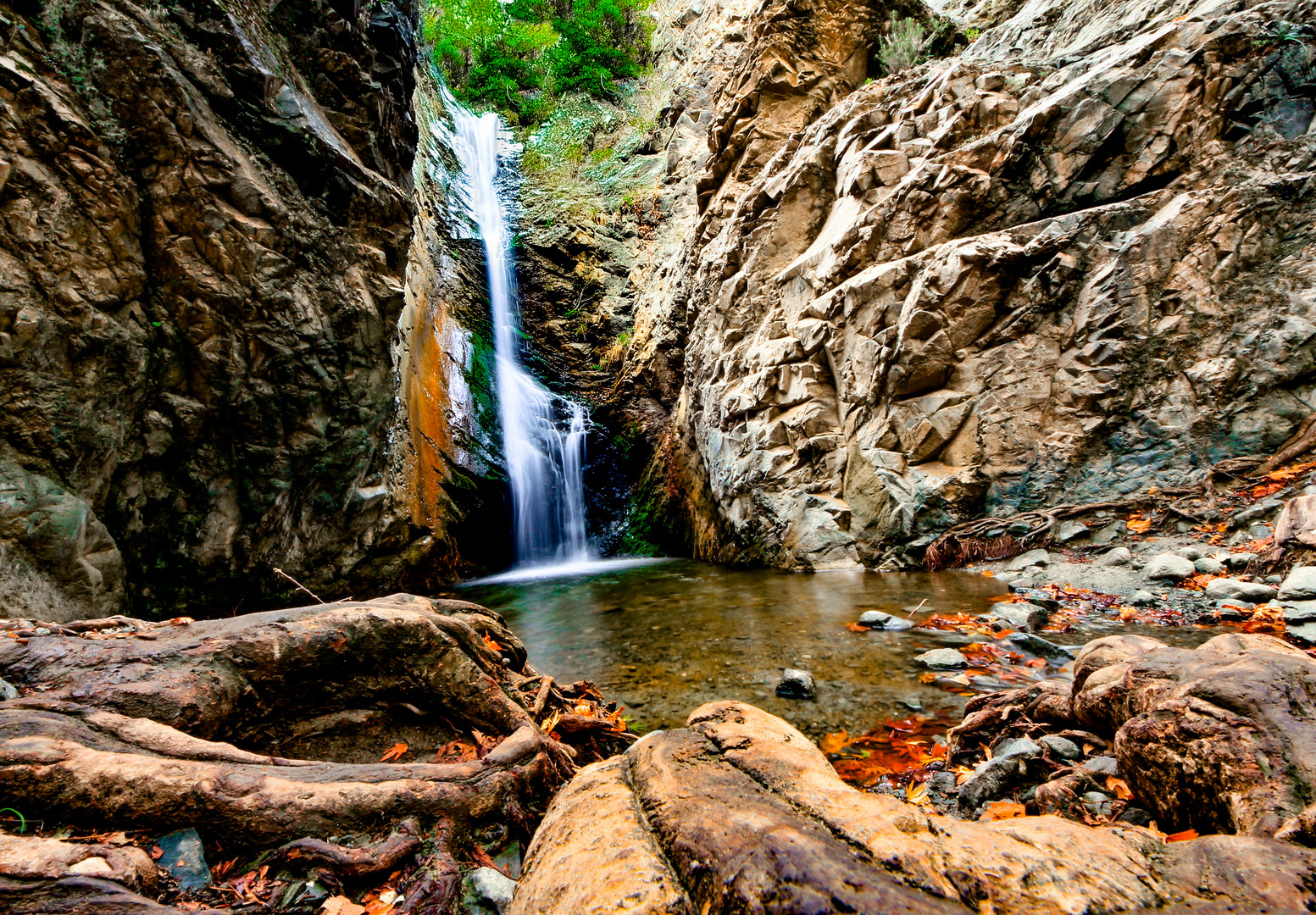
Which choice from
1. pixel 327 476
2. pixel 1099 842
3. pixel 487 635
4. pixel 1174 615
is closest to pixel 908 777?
pixel 1099 842

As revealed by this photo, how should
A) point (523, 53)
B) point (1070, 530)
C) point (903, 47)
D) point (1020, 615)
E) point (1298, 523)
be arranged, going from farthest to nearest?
point (523, 53)
point (903, 47)
point (1070, 530)
point (1020, 615)
point (1298, 523)

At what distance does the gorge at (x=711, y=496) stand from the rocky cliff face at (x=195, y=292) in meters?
0.04

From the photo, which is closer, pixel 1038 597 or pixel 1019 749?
pixel 1019 749

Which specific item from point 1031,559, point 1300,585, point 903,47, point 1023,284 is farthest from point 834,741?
point 903,47

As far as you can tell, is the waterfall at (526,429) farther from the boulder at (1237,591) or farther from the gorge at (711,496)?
the boulder at (1237,591)

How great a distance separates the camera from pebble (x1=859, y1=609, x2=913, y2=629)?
4891mm

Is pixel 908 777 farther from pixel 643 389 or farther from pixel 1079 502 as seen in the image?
pixel 643 389

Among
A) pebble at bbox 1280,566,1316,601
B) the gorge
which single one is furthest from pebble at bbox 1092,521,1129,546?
pebble at bbox 1280,566,1316,601

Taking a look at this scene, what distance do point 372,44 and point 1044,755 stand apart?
37.0ft

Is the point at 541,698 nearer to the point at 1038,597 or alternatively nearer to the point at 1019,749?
the point at 1019,749

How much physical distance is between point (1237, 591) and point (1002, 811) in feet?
13.5

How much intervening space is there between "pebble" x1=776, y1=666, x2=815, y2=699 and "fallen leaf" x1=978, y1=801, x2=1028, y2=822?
5.39 ft

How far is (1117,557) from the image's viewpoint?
18.4 feet

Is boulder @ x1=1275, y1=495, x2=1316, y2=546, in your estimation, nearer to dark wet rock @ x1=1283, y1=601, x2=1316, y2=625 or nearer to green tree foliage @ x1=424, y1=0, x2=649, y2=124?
dark wet rock @ x1=1283, y1=601, x2=1316, y2=625
